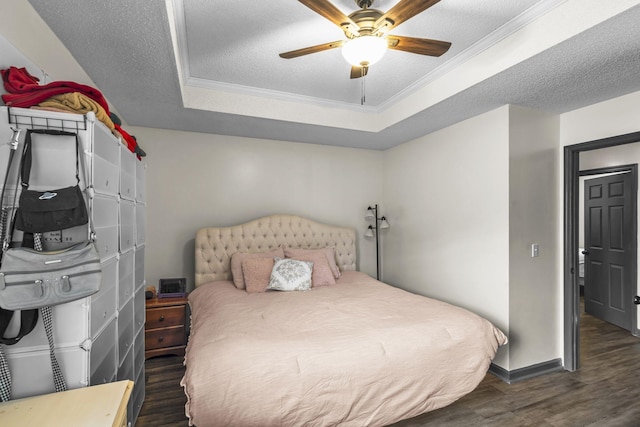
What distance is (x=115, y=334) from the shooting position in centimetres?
169

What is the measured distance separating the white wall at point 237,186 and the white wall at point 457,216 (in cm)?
57

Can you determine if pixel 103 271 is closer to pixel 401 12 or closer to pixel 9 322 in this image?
pixel 9 322

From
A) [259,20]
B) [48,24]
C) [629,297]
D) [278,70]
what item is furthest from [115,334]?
[629,297]

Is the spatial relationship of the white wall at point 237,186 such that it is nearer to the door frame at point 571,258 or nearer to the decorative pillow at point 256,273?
the decorative pillow at point 256,273

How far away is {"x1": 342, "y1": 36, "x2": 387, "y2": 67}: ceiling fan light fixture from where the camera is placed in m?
1.67

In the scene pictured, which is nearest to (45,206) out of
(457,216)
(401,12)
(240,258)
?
(401,12)

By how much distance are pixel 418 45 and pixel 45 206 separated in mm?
1961

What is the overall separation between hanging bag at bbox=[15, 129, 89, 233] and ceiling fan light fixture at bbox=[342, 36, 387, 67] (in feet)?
4.59

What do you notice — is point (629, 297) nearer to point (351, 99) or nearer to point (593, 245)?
point (593, 245)

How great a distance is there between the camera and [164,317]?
3.10 meters

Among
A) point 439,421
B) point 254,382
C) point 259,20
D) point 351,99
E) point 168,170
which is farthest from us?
point 168,170

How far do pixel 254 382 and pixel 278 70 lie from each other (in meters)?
2.35

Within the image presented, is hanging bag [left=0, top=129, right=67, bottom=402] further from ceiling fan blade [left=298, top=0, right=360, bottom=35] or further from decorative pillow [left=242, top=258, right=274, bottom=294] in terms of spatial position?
decorative pillow [left=242, top=258, right=274, bottom=294]

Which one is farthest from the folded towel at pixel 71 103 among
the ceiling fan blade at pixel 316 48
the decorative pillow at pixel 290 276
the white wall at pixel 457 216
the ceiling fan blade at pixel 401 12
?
the white wall at pixel 457 216
